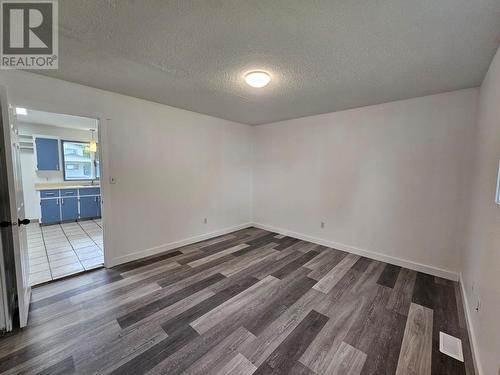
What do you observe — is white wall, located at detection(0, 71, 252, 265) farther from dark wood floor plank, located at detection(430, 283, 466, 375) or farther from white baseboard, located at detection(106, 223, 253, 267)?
dark wood floor plank, located at detection(430, 283, 466, 375)

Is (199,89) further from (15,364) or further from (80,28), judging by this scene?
(15,364)

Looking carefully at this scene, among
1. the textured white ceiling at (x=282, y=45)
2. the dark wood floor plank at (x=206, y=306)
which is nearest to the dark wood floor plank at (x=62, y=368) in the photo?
the dark wood floor plank at (x=206, y=306)

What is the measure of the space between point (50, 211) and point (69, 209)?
1.12ft

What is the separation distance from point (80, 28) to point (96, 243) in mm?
3593

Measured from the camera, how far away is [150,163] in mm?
3193

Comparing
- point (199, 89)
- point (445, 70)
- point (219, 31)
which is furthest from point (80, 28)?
point (445, 70)

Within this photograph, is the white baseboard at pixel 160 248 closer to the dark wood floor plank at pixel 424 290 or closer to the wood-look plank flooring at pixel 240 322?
the wood-look plank flooring at pixel 240 322

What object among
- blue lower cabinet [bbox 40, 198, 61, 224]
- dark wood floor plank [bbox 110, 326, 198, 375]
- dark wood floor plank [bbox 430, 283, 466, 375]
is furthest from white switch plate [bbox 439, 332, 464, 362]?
blue lower cabinet [bbox 40, 198, 61, 224]

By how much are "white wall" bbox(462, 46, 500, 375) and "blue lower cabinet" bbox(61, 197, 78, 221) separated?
7.04 meters

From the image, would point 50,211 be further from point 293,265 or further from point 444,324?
point 444,324

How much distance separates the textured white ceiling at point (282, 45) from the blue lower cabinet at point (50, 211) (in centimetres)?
392

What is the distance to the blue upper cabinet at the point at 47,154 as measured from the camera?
5.00 metres

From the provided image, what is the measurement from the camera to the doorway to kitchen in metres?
4.00

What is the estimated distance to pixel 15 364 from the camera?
4.75ft
